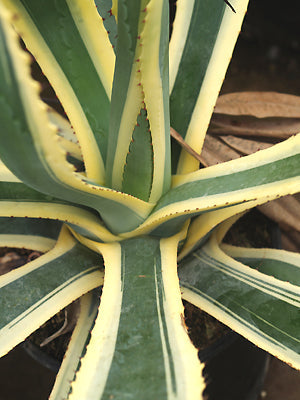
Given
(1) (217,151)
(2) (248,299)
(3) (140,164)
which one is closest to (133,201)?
(3) (140,164)

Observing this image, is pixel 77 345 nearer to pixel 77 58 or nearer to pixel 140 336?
pixel 140 336

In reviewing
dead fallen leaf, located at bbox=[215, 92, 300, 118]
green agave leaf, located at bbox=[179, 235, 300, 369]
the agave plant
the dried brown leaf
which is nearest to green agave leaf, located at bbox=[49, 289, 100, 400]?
the agave plant

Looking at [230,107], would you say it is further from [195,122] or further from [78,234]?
[78,234]

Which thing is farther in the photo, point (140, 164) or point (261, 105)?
point (261, 105)

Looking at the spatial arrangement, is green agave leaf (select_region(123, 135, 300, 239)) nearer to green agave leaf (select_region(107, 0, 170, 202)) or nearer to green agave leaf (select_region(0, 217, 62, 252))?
green agave leaf (select_region(107, 0, 170, 202))

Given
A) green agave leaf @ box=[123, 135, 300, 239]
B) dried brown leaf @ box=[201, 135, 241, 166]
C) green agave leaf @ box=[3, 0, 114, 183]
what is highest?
dried brown leaf @ box=[201, 135, 241, 166]

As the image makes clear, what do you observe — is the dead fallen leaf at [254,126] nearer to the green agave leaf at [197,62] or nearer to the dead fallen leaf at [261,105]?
the dead fallen leaf at [261,105]
